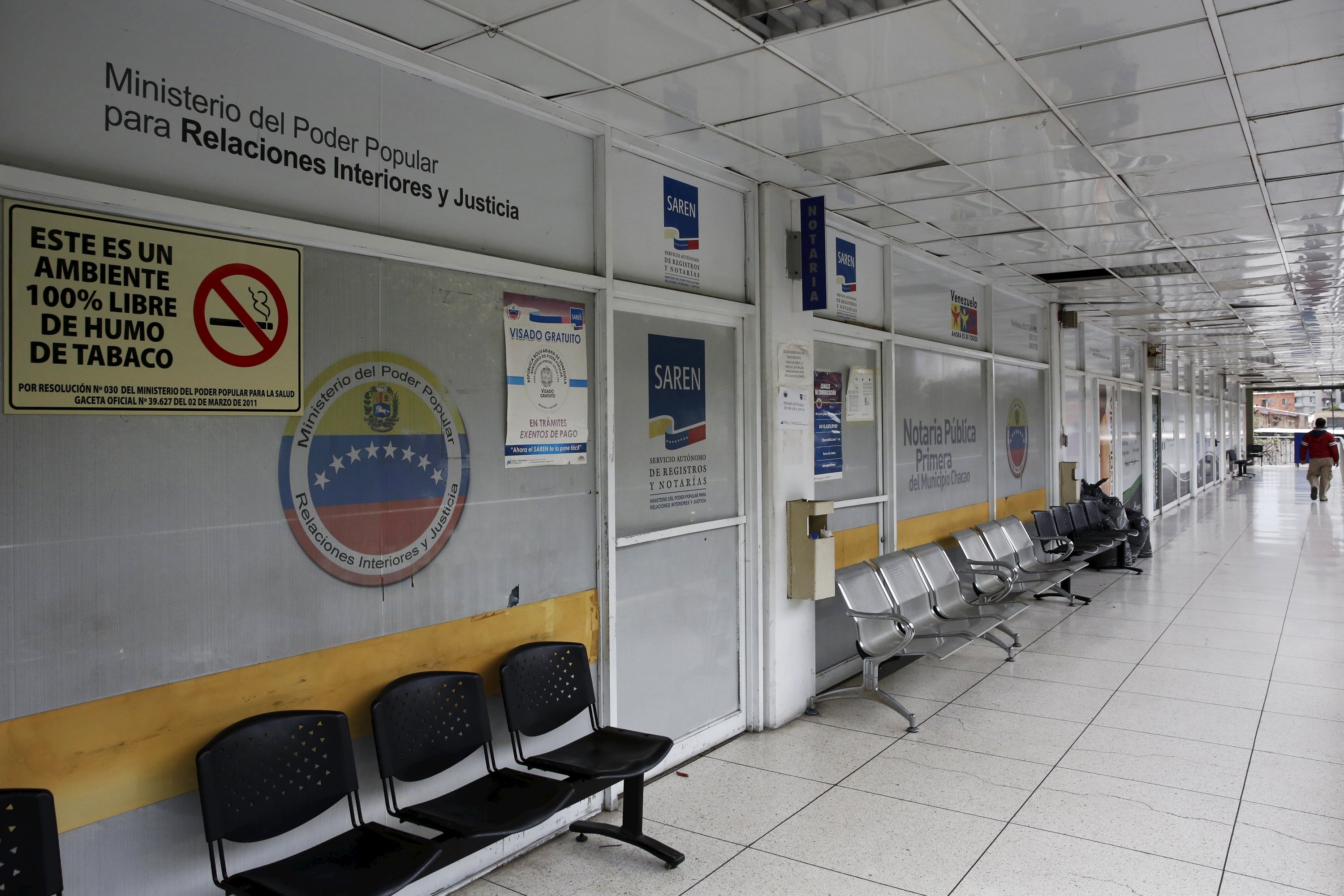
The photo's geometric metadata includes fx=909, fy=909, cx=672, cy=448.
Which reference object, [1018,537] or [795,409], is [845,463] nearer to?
[795,409]

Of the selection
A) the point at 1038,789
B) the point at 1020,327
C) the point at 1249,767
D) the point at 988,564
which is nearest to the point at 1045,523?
the point at 1020,327

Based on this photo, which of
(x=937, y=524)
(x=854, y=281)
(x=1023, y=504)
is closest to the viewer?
(x=854, y=281)

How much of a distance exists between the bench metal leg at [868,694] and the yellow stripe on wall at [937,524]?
5.21ft

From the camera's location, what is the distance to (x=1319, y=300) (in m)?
9.40

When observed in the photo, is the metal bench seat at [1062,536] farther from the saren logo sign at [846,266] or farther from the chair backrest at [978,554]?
the saren logo sign at [846,266]

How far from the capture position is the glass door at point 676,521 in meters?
4.01

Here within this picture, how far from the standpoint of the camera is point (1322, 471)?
1839cm

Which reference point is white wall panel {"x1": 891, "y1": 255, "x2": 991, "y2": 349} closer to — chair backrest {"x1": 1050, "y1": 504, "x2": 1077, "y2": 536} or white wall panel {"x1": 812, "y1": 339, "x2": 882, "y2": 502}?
white wall panel {"x1": 812, "y1": 339, "x2": 882, "y2": 502}

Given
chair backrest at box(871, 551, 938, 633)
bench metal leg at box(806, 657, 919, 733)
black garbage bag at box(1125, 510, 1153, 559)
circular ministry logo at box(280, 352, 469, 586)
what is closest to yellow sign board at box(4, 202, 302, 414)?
circular ministry logo at box(280, 352, 469, 586)

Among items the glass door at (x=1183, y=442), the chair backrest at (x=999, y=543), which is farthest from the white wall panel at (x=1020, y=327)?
the glass door at (x=1183, y=442)

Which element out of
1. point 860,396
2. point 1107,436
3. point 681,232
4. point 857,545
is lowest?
point 857,545

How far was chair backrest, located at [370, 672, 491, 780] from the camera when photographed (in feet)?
9.20

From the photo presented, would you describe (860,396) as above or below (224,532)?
above

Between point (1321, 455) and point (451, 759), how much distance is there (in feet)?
67.6
